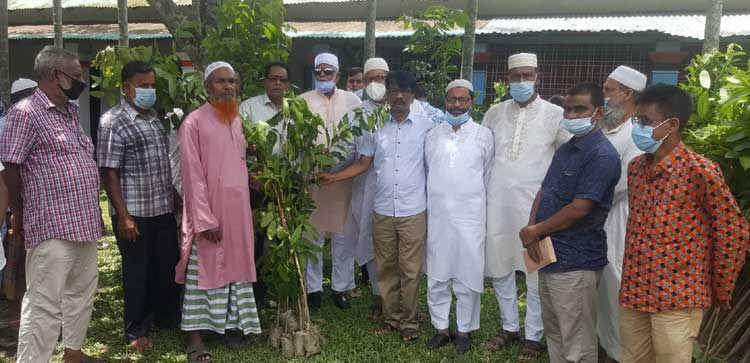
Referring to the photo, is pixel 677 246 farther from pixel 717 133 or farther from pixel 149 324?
pixel 149 324

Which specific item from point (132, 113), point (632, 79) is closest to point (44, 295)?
point (132, 113)

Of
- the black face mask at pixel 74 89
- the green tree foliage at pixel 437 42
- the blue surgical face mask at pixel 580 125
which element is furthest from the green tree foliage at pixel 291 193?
the green tree foliage at pixel 437 42

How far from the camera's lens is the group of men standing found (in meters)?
2.70

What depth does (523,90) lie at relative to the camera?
396 centimetres

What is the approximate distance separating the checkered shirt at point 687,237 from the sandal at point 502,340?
1.46m

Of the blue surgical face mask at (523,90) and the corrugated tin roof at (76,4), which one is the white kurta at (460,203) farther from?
the corrugated tin roof at (76,4)

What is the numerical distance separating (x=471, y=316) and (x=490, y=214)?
0.71 metres

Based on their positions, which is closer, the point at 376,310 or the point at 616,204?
the point at 616,204

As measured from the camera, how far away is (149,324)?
4234mm

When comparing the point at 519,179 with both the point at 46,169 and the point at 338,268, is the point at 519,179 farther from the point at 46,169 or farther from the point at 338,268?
the point at 46,169

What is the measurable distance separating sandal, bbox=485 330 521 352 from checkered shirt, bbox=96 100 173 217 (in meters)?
2.45

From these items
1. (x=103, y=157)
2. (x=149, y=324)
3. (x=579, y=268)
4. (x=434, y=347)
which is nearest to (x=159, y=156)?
(x=103, y=157)

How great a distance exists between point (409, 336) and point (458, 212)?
0.97 metres

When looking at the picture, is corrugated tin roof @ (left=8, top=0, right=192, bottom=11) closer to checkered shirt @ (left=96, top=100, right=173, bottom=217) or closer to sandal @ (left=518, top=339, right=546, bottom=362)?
checkered shirt @ (left=96, top=100, right=173, bottom=217)
